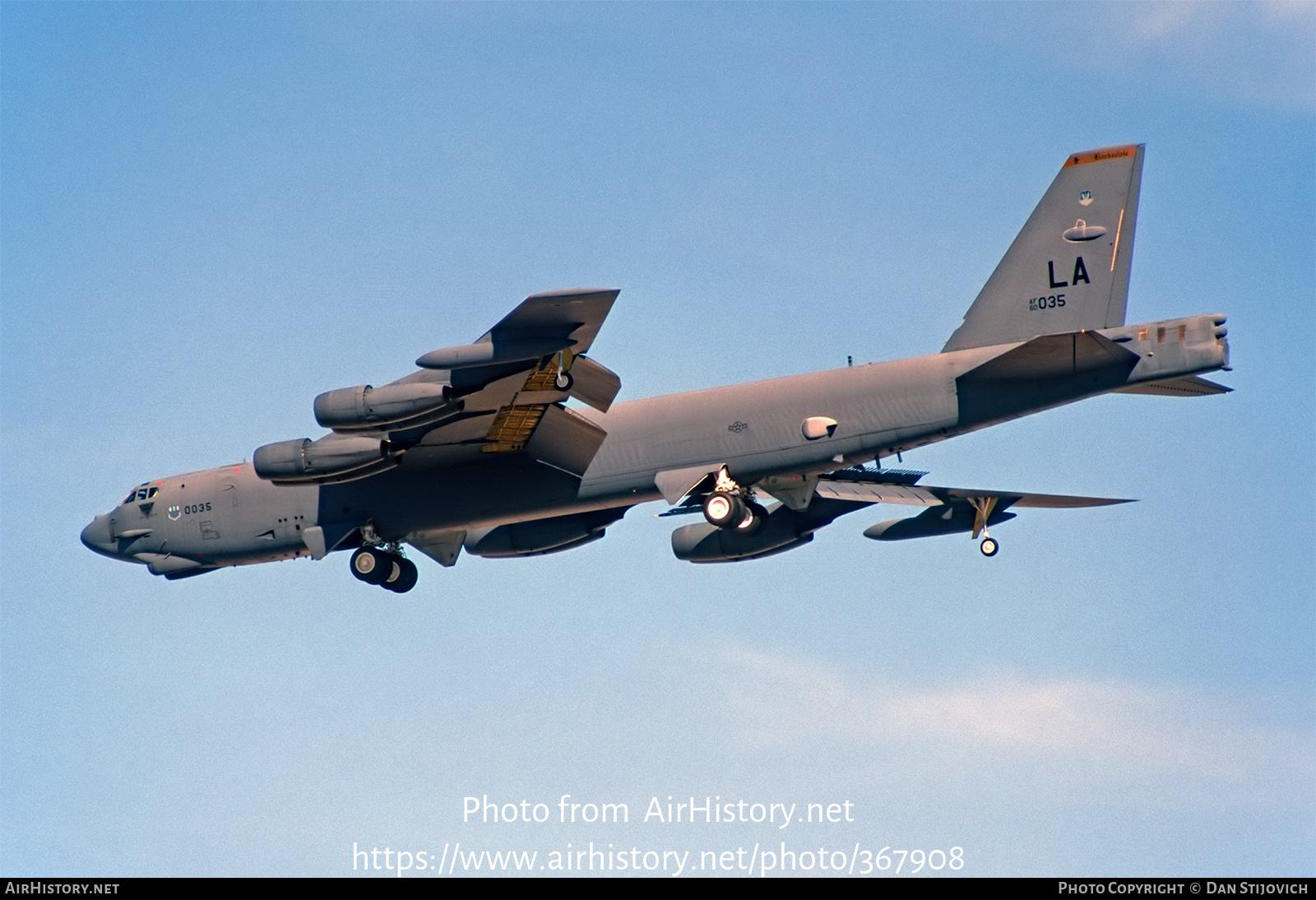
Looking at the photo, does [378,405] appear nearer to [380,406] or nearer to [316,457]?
[380,406]

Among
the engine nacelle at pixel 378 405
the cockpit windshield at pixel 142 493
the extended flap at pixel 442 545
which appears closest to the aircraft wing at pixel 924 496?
the extended flap at pixel 442 545

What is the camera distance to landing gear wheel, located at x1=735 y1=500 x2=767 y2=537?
2339cm

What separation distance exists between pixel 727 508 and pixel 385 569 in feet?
18.7

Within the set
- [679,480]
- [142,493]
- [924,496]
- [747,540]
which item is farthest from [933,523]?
[142,493]

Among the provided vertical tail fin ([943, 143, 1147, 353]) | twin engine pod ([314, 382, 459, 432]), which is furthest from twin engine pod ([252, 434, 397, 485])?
vertical tail fin ([943, 143, 1147, 353])

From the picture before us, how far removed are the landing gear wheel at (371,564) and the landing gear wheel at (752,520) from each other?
5542 millimetres

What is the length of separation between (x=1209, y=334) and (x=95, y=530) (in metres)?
16.9

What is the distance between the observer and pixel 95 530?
26.8 m

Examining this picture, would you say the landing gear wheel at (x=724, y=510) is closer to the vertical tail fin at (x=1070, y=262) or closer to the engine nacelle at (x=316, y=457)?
the vertical tail fin at (x=1070, y=262)

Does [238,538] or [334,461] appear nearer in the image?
[334,461]

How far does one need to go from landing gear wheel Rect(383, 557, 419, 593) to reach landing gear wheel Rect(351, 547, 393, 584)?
0.39ft

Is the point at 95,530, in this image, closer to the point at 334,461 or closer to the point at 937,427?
the point at 334,461
